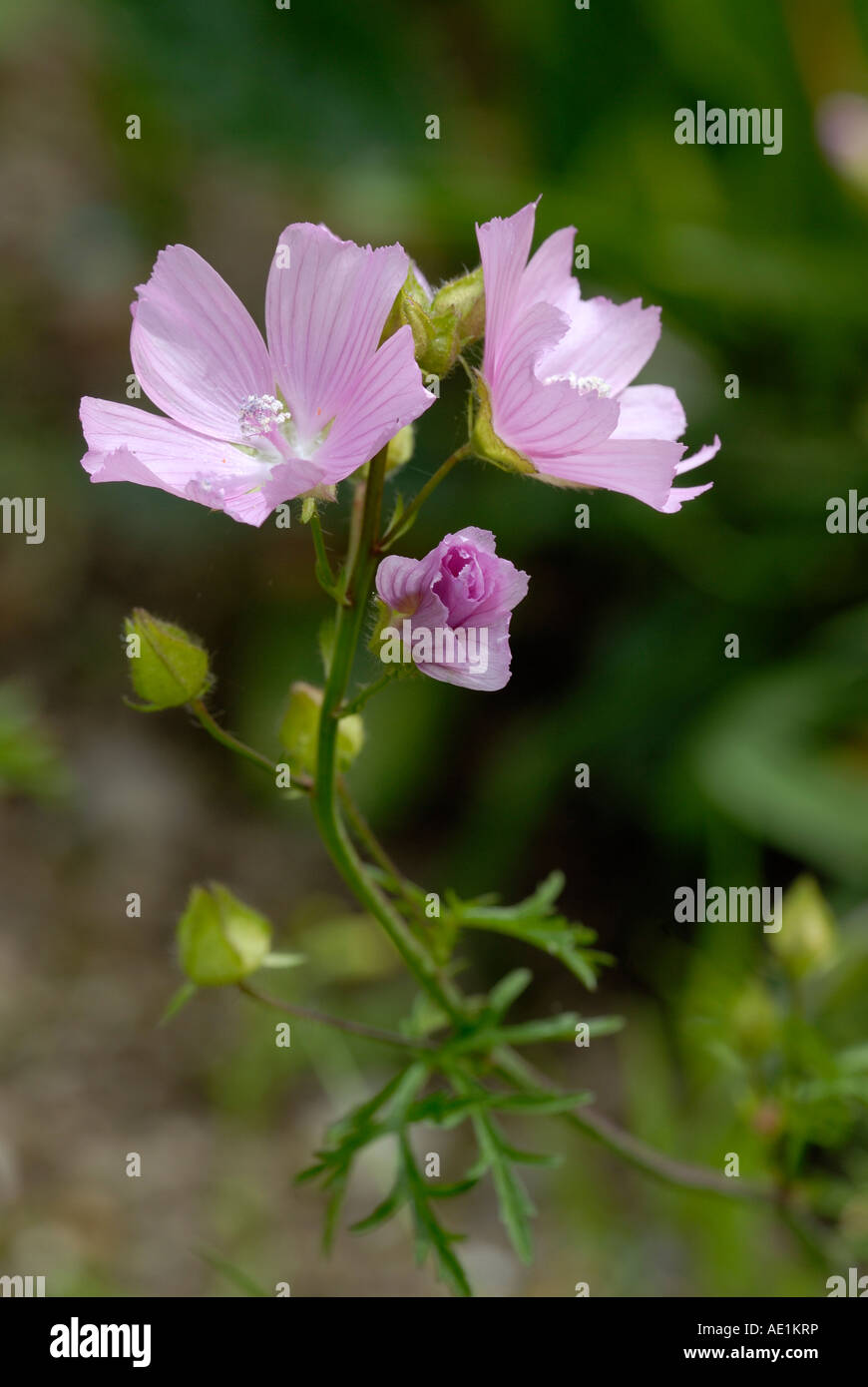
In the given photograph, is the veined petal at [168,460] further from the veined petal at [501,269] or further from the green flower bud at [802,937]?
the green flower bud at [802,937]

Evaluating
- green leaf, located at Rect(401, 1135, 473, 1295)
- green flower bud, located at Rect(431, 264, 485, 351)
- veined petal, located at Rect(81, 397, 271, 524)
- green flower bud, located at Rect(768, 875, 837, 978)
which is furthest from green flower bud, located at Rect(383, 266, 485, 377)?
green flower bud, located at Rect(768, 875, 837, 978)

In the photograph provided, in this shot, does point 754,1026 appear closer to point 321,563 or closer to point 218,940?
point 218,940

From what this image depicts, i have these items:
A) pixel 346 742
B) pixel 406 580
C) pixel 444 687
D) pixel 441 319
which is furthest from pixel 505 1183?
pixel 444 687

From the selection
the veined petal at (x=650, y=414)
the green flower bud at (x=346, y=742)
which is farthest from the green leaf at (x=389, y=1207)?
the veined petal at (x=650, y=414)

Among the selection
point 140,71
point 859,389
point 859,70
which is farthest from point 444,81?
point 859,389

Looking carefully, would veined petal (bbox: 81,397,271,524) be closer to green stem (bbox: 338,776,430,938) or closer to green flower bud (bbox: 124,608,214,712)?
green flower bud (bbox: 124,608,214,712)

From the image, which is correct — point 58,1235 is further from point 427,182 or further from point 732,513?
point 427,182
